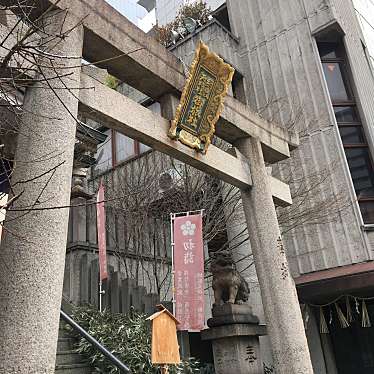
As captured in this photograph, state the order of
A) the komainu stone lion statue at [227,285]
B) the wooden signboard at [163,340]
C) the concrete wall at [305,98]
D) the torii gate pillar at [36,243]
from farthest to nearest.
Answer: the concrete wall at [305,98]
the komainu stone lion statue at [227,285]
the wooden signboard at [163,340]
the torii gate pillar at [36,243]

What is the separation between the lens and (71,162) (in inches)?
161

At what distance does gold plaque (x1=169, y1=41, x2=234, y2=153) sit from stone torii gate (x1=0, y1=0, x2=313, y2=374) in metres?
0.20

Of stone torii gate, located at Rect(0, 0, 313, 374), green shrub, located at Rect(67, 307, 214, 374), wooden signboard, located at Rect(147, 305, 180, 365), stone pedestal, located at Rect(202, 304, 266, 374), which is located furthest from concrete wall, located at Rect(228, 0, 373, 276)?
wooden signboard, located at Rect(147, 305, 180, 365)

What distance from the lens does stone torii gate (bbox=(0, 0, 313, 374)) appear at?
325cm

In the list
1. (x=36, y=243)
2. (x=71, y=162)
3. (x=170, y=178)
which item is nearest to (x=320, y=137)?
(x=170, y=178)

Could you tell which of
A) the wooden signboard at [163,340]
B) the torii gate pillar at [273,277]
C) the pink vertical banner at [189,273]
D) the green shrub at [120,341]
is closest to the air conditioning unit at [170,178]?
the pink vertical banner at [189,273]

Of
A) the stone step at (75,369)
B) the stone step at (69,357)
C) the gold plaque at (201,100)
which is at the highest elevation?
the gold plaque at (201,100)

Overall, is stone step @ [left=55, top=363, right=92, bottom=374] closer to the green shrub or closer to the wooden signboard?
the green shrub

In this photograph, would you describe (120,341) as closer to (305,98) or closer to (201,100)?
(201,100)

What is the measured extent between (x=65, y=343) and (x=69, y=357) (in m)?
0.31

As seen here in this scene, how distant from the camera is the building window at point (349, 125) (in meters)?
11.1

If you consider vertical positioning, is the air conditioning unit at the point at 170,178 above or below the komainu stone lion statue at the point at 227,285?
above

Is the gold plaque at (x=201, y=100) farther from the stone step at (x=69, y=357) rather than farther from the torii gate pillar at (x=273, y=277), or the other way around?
the stone step at (x=69, y=357)

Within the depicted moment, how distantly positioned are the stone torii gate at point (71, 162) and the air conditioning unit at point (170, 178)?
3280 mm
